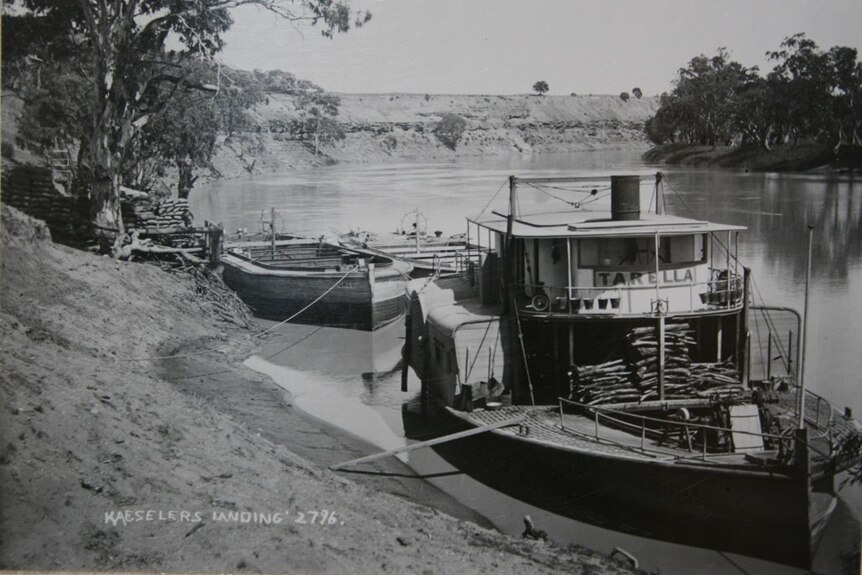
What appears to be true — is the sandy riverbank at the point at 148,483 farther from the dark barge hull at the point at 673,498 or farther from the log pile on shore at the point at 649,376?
the log pile on shore at the point at 649,376

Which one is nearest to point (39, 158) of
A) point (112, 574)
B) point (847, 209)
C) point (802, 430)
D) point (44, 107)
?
point (44, 107)

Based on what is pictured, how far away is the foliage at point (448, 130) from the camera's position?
2073 cm

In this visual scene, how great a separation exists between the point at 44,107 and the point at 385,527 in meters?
8.11

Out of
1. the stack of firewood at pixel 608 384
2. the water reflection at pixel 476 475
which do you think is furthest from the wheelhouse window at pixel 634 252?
the water reflection at pixel 476 475

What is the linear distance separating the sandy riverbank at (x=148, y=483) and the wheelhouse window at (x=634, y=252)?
4054 millimetres

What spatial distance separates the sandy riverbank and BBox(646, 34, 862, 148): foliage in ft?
25.1

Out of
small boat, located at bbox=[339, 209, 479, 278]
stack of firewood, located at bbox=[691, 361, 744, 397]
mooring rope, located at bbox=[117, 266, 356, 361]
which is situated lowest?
stack of firewood, located at bbox=[691, 361, 744, 397]

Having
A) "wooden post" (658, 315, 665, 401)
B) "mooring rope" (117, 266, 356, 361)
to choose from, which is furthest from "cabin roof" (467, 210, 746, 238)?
"mooring rope" (117, 266, 356, 361)

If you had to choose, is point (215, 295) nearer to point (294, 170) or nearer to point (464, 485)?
point (294, 170)

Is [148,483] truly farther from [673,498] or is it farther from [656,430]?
[656,430]

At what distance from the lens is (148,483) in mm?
8023

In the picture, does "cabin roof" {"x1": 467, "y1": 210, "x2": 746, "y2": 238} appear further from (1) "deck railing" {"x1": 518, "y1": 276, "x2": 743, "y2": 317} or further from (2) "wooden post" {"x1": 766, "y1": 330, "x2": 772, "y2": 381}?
(2) "wooden post" {"x1": 766, "y1": 330, "x2": 772, "y2": 381}

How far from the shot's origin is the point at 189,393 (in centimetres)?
1118

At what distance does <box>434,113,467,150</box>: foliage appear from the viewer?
20734mm
